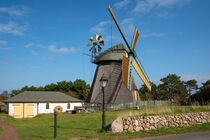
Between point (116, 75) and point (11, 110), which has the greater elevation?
point (116, 75)

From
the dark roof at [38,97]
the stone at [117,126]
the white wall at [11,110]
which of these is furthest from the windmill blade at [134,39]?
the white wall at [11,110]

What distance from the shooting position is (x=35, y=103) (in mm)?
31688

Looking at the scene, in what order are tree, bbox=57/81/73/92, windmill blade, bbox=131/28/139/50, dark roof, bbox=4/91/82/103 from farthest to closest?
tree, bbox=57/81/73/92 < dark roof, bbox=4/91/82/103 < windmill blade, bbox=131/28/139/50

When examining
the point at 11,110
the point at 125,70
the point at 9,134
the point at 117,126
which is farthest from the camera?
the point at 11,110

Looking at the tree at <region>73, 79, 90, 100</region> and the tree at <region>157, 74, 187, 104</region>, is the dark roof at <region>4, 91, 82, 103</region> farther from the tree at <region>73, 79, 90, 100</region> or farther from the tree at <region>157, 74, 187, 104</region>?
→ the tree at <region>157, 74, 187, 104</region>

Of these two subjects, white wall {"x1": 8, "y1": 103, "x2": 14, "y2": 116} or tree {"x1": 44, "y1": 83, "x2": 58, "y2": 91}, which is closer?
white wall {"x1": 8, "y1": 103, "x2": 14, "y2": 116}

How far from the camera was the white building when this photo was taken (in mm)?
29909

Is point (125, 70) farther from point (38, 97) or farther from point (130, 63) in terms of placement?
point (38, 97)

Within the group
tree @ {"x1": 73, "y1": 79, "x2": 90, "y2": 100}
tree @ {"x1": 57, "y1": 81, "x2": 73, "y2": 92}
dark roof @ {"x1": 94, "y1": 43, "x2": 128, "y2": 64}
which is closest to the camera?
dark roof @ {"x1": 94, "y1": 43, "x2": 128, "y2": 64}

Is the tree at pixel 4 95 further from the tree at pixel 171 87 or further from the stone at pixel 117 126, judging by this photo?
the stone at pixel 117 126

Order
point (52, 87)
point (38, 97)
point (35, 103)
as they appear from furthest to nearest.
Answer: point (52, 87), point (38, 97), point (35, 103)

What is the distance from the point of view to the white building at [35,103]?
98.1 feet

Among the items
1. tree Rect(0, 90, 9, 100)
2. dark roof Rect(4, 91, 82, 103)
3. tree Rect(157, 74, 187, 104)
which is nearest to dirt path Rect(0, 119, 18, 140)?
dark roof Rect(4, 91, 82, 103)

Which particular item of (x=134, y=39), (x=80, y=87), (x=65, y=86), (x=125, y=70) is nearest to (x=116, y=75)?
(x=125, y=70)
